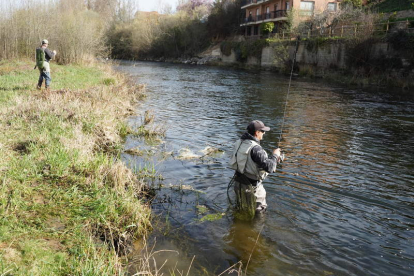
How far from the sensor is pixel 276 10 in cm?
5034

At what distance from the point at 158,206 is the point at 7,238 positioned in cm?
274

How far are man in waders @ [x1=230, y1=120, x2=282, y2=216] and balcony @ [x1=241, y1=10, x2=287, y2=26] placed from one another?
145 ft

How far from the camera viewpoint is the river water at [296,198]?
16.1ft

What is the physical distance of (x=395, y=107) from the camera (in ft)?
56.0

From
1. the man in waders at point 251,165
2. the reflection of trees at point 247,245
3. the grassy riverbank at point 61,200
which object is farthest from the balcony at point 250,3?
the reflection of trees at point 247,245

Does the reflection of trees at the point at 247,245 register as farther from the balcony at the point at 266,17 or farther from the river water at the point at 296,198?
the balcony at the point at 266,17

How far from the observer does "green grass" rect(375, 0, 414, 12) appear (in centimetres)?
3709

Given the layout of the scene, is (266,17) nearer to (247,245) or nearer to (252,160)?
(252,160)

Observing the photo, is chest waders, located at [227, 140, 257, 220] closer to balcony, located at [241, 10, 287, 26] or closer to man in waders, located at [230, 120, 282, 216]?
man in waders, located at [230, 120, 282, 216]

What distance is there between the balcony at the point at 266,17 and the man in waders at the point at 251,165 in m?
44.3

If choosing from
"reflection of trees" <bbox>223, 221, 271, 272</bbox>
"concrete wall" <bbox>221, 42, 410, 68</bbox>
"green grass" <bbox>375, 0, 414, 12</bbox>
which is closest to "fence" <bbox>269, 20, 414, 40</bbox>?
"concrete wall" <bbox>221, 42, 410, 68</bbox>

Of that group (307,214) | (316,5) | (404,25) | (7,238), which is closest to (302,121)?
(307,214)

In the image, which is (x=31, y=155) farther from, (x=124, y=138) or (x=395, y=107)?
(x=395, y=107)

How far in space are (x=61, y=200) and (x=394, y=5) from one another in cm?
4406
